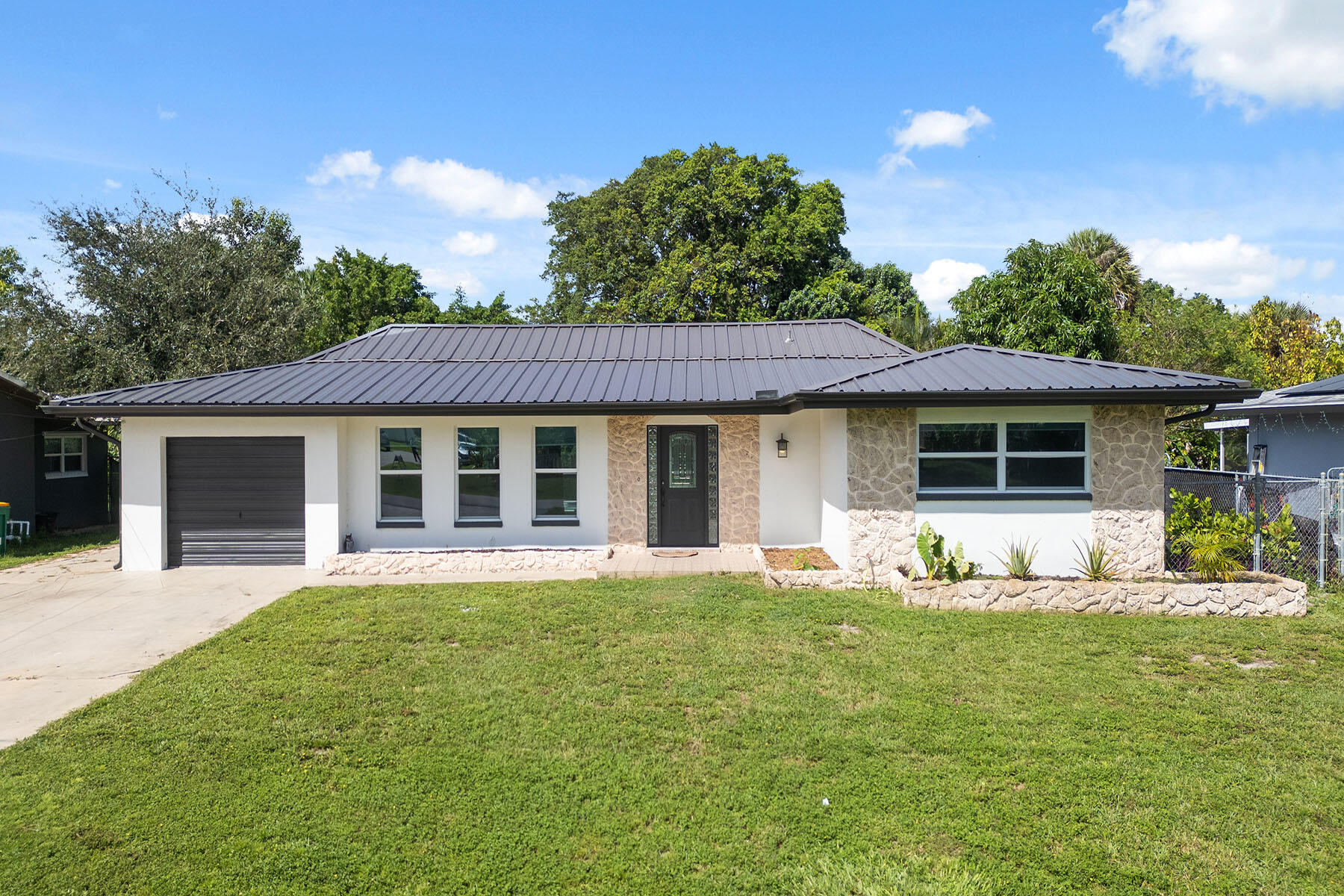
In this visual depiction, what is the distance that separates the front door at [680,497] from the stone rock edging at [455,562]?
4.59ft

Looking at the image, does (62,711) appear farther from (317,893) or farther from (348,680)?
(317,893)

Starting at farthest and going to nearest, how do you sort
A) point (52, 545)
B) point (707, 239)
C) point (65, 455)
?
point (707, 239)
point (65, 455)
point (52, 545)

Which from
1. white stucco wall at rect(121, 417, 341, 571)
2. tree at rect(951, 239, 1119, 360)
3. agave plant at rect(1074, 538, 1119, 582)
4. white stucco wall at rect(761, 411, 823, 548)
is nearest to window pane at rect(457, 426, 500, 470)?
white stucco wall at rect(121, 417, 341, 571)

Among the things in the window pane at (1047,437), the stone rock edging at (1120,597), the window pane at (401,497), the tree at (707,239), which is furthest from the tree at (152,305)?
the window pane at (1047,437)

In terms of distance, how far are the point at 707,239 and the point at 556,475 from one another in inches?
669

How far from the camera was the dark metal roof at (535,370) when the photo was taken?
1075cm

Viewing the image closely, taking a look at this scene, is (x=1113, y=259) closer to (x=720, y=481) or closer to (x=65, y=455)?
(x=720, y=481)

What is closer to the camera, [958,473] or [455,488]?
[958,473]

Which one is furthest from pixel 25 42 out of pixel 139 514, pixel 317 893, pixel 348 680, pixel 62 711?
pixel 317 893

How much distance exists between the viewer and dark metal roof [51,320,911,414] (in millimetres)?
10750

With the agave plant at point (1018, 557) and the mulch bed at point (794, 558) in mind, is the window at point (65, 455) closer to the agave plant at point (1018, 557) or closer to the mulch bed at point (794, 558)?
the mulch bed at point (794, 558)

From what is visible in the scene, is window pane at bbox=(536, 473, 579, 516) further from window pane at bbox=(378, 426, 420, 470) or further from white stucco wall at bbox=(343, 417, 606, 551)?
window pane at bbox=(378, 426, 420, 470)

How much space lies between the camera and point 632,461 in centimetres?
1176

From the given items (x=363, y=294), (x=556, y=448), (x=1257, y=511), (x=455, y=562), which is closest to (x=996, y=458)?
(x=1257, y=511)
